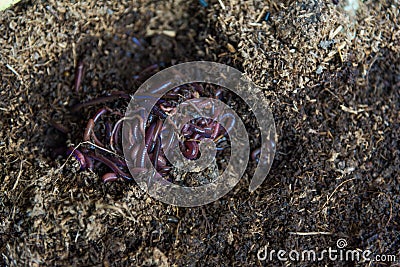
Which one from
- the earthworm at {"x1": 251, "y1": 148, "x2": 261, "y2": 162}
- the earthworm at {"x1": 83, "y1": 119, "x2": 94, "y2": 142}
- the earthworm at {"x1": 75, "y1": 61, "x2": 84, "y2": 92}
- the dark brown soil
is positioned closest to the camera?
the dark brown soil

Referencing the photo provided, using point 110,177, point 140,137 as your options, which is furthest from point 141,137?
point 110,177

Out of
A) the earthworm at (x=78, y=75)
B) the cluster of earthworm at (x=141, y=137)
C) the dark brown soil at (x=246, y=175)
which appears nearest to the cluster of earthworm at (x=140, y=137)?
the cluster of earthworm at (x=141, y=137)

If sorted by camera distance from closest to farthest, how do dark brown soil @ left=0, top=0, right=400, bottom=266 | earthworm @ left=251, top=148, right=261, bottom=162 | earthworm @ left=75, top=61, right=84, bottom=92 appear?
dark brown soil @ left=0, top=0, right=400, bottom=266 < earthworm @ left=251, top=148, right=261, bottom=162 < earthworm @ left=75, top=61, right=84, bottom=92

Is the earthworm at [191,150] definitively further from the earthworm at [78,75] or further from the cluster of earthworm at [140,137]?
the earthworm at [78,75]

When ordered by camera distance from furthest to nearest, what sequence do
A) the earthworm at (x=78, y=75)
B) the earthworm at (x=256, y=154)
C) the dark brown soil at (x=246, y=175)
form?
1. the earthworm at (x=78, y=75)
2. the earthworm at (x=256, y=154)
3. the dark brown soil at (x=246, y=175)

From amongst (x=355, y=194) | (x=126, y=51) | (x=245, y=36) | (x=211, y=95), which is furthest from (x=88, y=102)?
(x=355, y=194)

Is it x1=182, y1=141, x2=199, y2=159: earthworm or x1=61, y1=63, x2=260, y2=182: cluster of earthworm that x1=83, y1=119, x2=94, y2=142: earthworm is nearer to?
x1=61, y1=63, x2=260, y2=182: cluster of earthworm

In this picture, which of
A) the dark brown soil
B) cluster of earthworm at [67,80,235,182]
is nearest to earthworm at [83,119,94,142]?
cluster of earthworm at [67,80,235,182]

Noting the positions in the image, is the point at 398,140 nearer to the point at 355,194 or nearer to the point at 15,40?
the point at 355,194
